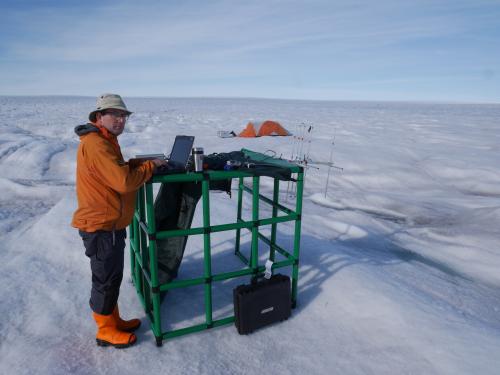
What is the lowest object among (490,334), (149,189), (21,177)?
(21,177)

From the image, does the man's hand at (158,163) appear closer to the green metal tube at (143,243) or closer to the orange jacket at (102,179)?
the orange jacket at (102,179)

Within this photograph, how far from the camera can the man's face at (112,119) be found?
8.27 ft

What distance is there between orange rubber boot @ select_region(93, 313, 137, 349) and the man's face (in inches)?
59.3

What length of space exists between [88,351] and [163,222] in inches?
47.6

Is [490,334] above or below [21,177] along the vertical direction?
above

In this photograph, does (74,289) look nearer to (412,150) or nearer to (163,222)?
(163,222)

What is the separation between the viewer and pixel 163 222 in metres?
3.27

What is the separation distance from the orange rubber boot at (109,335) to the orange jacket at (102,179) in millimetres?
792

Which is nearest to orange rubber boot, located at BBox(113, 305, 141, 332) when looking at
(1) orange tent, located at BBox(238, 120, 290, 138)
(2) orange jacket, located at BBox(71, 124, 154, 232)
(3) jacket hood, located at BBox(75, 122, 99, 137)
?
(2) orange jacket, located at BBox(71, 124, 154, 232)

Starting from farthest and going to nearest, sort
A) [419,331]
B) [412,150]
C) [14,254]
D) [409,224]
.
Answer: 1. [412,150]
2. [409,224]
3. [14,254]
4. [419,331]

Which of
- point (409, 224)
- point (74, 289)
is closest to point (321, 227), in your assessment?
point (409, 224)

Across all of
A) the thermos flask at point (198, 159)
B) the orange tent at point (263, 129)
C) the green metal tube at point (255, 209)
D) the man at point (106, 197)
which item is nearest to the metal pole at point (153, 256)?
the man at point (106, 197)

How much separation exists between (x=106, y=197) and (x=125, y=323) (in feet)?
3.97

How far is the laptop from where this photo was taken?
8.85 feet
